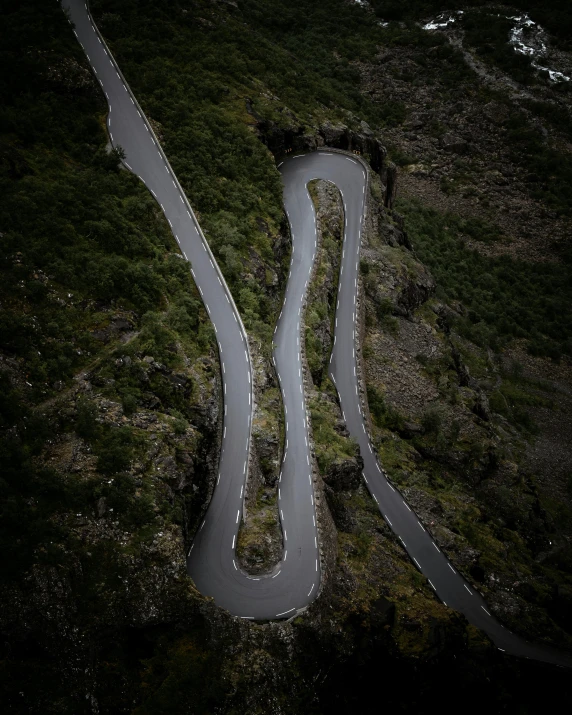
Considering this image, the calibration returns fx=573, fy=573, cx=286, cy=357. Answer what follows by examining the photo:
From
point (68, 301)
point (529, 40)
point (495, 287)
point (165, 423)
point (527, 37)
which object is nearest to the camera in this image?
point (165, 423)

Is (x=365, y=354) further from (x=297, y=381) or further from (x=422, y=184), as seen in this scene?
(x=422, y=184)

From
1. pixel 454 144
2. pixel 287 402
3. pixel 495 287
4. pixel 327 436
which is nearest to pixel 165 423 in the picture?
pixel 287 402

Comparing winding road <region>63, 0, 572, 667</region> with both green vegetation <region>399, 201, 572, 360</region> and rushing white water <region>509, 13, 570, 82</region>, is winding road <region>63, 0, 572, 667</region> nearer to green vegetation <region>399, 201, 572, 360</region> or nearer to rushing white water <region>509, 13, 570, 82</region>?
green vegetation <region>399, 201, 572, 360</region>

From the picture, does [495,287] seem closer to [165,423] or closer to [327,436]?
[327,436]

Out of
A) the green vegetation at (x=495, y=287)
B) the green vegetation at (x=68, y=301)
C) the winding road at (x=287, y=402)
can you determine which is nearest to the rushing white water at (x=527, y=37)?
the green vegetation at (x=495, y=287)

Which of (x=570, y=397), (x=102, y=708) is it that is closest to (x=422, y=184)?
(x=570, y=397)

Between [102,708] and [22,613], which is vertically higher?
[22,613]
